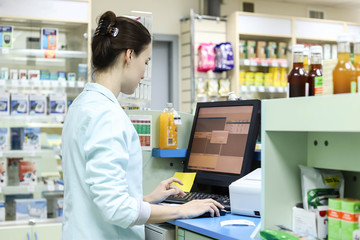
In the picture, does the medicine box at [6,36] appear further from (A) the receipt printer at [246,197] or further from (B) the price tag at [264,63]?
(A) the receipt printer at [246,197]

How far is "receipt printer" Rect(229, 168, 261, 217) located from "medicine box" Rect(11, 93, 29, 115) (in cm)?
296

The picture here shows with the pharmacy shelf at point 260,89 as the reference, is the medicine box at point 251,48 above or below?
above

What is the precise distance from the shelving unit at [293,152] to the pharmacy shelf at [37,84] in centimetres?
321

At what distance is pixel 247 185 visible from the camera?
2.15 metres

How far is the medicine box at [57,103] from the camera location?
4.66 m

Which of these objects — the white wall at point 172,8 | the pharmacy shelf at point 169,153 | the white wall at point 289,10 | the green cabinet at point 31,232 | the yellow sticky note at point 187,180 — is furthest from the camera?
the white wall at point 289,10

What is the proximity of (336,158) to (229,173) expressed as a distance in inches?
32.6

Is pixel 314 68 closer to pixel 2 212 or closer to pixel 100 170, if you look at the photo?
pixel 100 170

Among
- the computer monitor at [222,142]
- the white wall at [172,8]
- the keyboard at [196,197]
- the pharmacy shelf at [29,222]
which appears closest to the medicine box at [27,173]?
the pharmacy shelf at [29,222]

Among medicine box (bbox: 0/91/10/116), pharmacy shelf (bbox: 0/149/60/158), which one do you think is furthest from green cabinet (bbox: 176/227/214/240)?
medicine box (bbox: 0/91/10/116)

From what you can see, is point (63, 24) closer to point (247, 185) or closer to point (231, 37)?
point (231, 37)

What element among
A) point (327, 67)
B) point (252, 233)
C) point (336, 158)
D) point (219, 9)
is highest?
point (219, 9)

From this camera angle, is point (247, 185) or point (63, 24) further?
point (63, 24)

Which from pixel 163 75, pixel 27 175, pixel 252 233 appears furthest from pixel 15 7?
pixel 252 233
